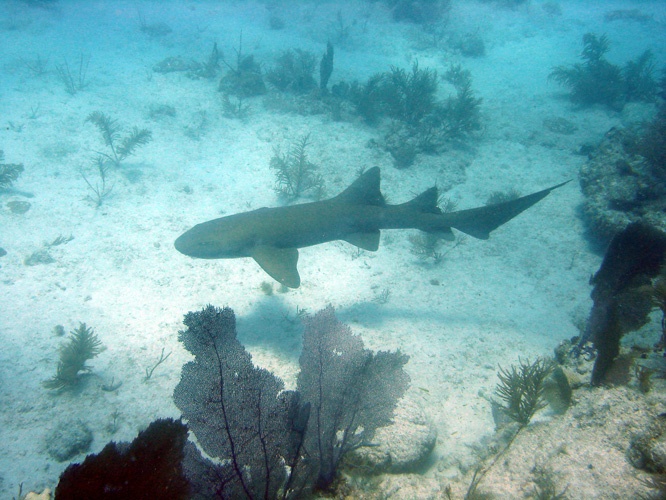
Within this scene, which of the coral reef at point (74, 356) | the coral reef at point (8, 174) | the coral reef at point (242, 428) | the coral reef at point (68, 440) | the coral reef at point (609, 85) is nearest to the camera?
the coral reef at point (242, 428)

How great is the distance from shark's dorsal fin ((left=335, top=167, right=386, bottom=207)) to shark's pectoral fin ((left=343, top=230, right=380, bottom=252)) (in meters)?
0.60

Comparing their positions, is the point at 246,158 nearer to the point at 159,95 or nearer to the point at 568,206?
the point at 159,95

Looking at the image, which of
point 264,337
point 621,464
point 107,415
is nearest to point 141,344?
point 107,415

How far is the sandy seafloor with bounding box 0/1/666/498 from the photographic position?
179 inches

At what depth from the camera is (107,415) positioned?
4664 mm

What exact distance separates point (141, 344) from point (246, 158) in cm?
673

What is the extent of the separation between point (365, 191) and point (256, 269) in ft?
10.4

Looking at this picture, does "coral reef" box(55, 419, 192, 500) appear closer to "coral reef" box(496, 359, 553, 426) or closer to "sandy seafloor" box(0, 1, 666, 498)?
"sandy seafloor" box(0, 1, 666, 498)

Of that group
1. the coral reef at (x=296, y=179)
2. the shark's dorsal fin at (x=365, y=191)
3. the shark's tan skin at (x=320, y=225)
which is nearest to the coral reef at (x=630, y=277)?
the shark's tan skin at (x=320, y=225)

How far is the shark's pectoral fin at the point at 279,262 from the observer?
5301mm

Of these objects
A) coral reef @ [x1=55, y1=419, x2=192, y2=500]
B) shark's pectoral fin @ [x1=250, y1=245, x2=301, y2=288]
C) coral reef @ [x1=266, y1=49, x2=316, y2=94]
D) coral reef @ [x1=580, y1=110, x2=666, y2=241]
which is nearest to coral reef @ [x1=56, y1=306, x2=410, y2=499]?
coral reef @ [x1=55, y1=419, x2=192, y2=500]

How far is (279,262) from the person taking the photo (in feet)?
18.1

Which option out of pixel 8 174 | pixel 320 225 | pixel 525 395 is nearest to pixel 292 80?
pixel 8 174

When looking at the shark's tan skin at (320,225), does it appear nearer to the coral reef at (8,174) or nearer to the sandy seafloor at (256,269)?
the sandy seafloor at (256,269)
